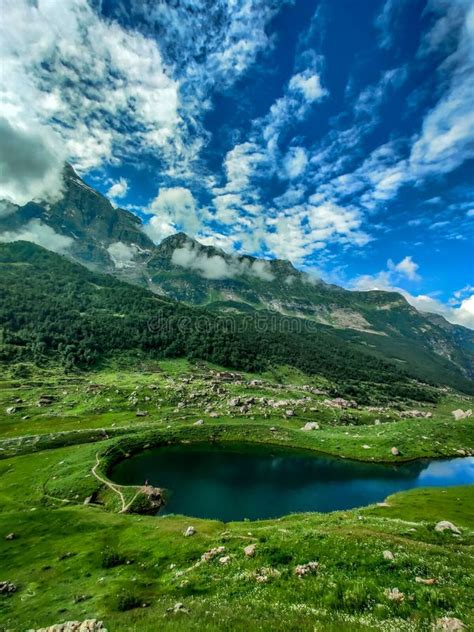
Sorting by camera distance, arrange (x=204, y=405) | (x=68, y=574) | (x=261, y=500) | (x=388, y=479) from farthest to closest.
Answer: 1. (x=204, y=405)
2. (x=388, y=479)
3. (x=261, y=500)
4. (x=68, y=574)

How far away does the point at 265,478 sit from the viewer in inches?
3088

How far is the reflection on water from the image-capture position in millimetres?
62656

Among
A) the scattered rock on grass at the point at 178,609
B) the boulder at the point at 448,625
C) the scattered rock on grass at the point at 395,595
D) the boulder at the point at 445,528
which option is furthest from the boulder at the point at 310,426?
the boulder at the point at 448,625

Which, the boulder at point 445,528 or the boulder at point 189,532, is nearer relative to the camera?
the boulder at point 445,528

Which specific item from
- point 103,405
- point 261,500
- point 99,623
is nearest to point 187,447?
point 261,500

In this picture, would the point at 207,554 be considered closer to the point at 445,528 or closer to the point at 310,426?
the point at 445,528

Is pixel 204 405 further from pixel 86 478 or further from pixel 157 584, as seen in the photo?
pixel 157 584

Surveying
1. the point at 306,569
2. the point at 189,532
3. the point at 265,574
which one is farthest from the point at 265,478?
the point at 306,569

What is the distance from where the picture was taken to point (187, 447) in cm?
9919

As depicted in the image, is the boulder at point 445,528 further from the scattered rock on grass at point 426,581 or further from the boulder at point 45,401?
the boulder at point 45,401

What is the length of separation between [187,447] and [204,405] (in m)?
40.0

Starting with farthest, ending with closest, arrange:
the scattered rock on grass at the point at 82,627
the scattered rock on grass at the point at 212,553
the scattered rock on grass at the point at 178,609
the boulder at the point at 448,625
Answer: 1. the scattered rock on grass at the point at 212,553
2. the scattered rock on grass at the point at 178,609
3. the scattered rock on grass at the point at 82,627
4. the boulder at the point at 448,625

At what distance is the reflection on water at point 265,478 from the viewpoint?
206ft

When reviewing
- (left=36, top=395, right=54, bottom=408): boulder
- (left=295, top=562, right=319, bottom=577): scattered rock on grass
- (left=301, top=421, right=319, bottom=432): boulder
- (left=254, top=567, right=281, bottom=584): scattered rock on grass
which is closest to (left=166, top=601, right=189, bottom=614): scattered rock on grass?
(left=254, top=567, right=281, bottom=584): scattered rock on grass
